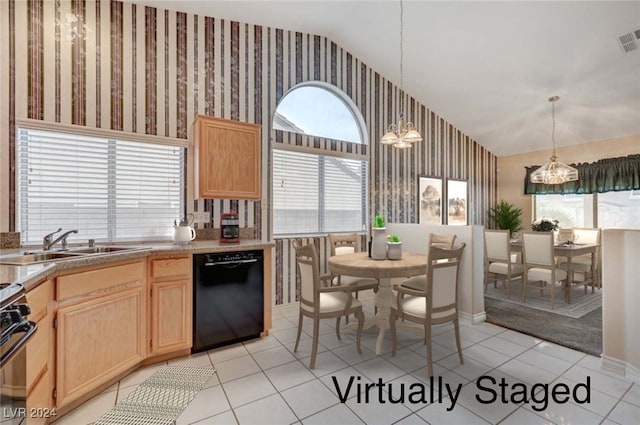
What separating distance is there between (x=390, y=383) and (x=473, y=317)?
63.9 inches

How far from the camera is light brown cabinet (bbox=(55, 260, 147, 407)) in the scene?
68.6 inches

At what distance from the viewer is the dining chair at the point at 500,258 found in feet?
13.3

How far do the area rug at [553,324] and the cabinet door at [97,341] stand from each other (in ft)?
11.4

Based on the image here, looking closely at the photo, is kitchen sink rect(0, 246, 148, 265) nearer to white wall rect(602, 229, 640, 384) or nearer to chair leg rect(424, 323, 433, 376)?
chair leg rect(424, 323, 433, 376)

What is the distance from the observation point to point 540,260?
3.86 metres

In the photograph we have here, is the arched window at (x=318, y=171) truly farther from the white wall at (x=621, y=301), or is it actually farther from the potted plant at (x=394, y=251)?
the white wall at (x=621, y=301)

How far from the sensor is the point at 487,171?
6.41 metres

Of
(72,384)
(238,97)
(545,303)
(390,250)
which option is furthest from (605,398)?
(238,97)

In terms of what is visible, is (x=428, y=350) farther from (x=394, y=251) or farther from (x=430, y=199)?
(x=430, y=199)

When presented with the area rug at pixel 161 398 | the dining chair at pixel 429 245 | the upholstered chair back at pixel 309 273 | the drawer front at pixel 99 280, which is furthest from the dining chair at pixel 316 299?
the drawer front at pixel 99 280

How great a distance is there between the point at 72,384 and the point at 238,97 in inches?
119

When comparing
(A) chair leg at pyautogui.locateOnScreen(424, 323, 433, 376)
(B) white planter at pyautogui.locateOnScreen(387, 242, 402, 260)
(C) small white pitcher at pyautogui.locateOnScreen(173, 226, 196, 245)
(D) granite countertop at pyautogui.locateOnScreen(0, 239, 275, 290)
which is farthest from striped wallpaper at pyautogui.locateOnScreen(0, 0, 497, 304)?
(A) chair leg at pyautogui.locateOnScreen(424, 323, 433, 376)

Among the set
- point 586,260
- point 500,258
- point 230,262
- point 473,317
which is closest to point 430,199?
point 500,258

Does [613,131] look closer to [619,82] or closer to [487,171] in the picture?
[619,82]
